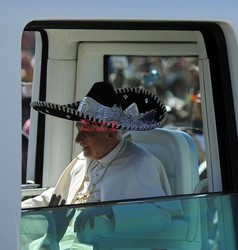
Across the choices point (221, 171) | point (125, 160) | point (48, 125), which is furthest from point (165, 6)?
point (48, 125)

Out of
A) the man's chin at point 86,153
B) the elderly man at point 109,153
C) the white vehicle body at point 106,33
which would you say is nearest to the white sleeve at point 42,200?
the elderly man at point 109,153

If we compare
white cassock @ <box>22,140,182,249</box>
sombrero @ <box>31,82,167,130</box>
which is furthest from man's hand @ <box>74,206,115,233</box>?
sombrero @ <box>31,82,167,130</box>

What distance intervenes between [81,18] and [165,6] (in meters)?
0.25

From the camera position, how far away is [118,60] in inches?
122

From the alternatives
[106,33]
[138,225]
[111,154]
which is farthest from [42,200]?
[138,225]

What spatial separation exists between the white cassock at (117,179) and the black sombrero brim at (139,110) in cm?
10

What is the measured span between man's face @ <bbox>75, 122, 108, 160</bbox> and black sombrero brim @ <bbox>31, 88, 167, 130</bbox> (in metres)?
0.11

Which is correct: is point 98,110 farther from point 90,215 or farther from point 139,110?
point 90,215

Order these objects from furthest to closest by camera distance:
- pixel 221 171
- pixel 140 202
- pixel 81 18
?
pixel 221 171 < pixel 140 202 < pixel 81 18

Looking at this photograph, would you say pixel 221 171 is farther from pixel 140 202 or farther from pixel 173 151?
pixel 173 151

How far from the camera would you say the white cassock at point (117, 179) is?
232 cm

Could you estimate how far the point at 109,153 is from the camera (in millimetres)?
2711

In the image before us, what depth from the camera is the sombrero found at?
8.64 ft

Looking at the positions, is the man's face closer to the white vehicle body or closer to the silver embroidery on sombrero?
the silver embroidery on sombrero
